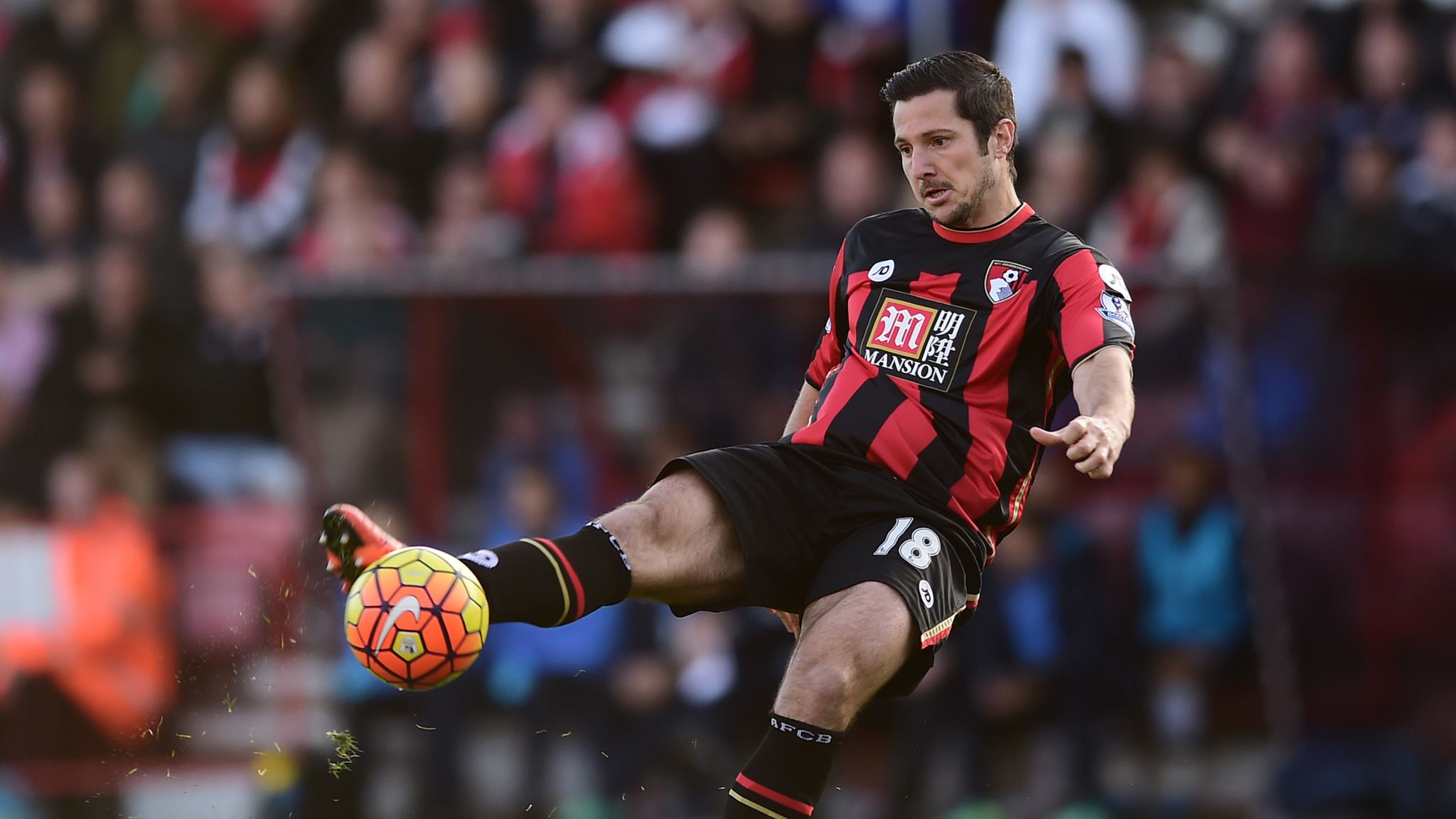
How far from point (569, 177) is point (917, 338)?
215 inches

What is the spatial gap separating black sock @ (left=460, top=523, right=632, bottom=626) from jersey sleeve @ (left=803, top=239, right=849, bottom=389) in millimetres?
1226

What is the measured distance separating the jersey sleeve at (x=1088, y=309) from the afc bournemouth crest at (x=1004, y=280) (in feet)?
0.38

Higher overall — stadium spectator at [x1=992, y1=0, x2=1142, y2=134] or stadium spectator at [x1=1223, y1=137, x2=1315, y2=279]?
stadium spectator at [x1=992, y1=0, x2=1142, y2=134]

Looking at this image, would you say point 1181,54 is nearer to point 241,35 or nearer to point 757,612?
point 757,612

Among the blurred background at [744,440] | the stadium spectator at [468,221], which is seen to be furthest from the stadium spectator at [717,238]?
the stadium spectator at [468,221]

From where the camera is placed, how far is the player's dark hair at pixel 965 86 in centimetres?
575

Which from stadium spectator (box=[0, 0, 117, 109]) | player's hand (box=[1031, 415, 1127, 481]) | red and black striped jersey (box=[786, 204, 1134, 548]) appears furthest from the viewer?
stadium spectator (box=[0, 0, 117, 109])

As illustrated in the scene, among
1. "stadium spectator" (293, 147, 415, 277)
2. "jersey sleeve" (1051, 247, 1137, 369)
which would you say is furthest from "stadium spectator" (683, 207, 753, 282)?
"jersey sleeve" (1051, 247, 1137, 369)

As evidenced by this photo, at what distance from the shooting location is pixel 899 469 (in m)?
5.73

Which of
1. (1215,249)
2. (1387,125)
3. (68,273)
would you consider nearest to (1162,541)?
(1215,249)

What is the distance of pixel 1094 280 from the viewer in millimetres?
5578

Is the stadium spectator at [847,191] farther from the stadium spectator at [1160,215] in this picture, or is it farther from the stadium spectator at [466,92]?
the stadium spectator at [466,92]

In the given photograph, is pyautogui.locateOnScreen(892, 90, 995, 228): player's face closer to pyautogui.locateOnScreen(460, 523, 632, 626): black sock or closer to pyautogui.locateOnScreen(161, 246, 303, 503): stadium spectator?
pyautogui.locateOnScreen(460, 523, 632, 626): black sock

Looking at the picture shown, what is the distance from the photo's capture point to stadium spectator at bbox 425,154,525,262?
1081 cm
